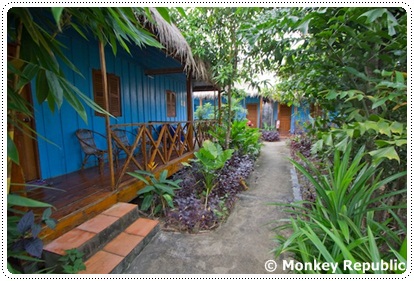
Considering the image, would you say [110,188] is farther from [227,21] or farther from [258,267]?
[227,21]

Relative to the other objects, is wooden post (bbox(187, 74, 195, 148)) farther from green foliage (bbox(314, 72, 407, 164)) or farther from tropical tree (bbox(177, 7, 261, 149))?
green foliage (bbox(314, 72, 407, 164))

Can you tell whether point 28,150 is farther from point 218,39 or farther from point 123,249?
point 218,39

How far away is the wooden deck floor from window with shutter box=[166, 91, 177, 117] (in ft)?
10.6

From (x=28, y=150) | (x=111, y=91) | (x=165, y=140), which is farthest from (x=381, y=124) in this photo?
(x=111, y=91)

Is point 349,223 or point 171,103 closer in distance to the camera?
point 349,223

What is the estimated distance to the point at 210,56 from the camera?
4.65 meters

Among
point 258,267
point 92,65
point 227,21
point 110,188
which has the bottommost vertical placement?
point 258,267

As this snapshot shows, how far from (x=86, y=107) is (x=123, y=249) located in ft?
9.02

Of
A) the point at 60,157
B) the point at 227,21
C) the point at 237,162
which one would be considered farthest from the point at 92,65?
the point at 237,162

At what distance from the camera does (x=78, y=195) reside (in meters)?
2.43

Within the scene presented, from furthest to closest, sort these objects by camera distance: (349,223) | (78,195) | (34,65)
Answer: (78,195) < (349,223) < (34,65)

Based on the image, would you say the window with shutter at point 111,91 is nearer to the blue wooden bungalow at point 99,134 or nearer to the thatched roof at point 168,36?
the blue wooden bungalow at point 99,134
